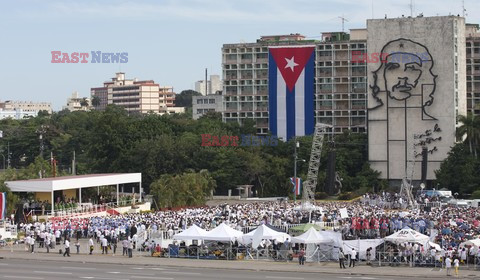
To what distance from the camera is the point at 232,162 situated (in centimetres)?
11894

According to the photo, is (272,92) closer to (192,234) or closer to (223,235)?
(192,234)

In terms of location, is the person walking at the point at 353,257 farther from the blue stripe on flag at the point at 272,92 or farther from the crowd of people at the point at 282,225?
the blue stripe on flag at the point at 272,92

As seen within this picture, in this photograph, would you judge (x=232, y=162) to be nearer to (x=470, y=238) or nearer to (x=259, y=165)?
(x=259, y=165)

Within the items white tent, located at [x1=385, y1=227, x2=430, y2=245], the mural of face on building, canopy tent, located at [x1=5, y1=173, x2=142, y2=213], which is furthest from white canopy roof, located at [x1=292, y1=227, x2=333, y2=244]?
the mural of face on building

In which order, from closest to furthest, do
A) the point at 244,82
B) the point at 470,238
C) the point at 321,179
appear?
the point at 470,238
the point at 321,179
the point at 244,82

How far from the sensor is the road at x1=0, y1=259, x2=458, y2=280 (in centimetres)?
4531

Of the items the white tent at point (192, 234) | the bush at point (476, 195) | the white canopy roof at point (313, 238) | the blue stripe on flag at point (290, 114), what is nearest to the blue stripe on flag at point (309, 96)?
the blue stripe on flag at point (290, 114)

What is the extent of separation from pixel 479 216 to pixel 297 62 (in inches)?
2642

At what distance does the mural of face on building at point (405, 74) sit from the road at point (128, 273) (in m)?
75.2

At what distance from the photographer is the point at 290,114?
131375 millimetres

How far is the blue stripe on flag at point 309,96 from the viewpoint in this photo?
428 feet

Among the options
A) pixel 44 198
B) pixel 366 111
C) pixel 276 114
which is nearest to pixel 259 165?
pixel 276 114

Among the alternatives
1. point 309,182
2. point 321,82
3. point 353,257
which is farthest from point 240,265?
point 321,82

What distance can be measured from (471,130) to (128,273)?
74.8 metres
